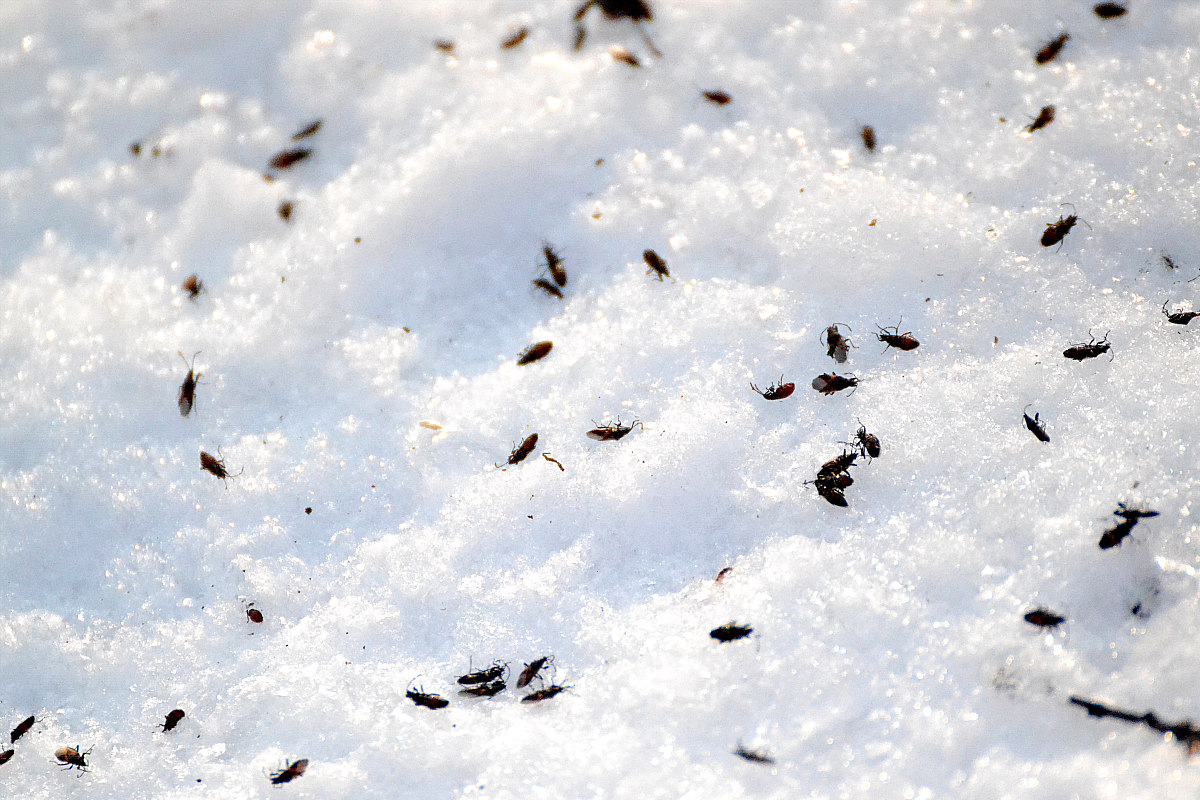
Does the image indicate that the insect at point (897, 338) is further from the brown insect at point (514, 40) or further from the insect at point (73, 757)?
the insect at point (73, 757)

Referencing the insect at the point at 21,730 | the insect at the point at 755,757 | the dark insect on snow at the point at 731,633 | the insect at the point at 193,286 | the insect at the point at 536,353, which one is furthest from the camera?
the insect at the point at 193,286

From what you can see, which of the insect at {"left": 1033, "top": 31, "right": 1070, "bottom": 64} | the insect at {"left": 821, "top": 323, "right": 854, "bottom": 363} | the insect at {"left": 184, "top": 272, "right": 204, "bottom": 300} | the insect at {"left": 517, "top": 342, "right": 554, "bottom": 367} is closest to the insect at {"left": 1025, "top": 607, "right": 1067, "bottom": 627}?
the insect at {"left": 821, "top": 323, "right": 854, "bottom": 363}

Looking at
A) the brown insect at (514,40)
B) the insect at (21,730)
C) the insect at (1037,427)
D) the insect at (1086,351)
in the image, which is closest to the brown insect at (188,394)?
the insect at (21,730)

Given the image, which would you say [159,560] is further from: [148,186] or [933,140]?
[933,140]

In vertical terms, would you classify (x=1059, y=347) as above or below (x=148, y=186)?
below

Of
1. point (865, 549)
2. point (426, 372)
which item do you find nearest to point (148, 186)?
point (426, 372)

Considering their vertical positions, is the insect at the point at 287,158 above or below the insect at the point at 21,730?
above

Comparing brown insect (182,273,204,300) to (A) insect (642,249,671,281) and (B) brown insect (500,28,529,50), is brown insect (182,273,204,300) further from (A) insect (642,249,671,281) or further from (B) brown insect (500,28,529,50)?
(A) insect (642,249,671,281)

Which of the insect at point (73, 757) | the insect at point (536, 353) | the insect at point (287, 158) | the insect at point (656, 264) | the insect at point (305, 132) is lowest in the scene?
the insect at point (73, 757)
